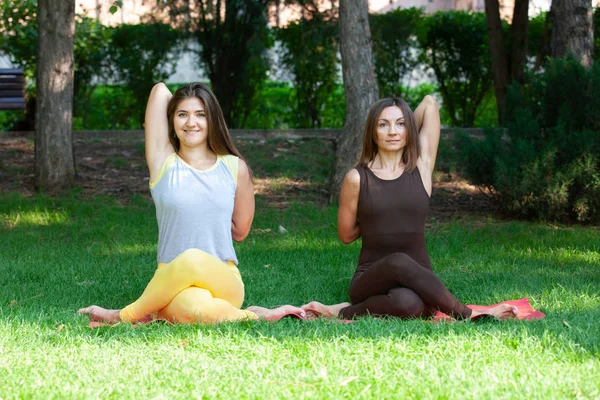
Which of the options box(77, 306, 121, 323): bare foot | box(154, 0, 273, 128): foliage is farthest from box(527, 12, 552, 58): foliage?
box(77, 306, 121, 323): bare foot

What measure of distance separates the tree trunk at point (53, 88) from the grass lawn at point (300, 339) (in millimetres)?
2116

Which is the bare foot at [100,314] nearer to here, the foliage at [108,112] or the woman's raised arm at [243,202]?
the woman's raised arm at [243,202]

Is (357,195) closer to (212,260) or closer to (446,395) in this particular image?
(212,260)

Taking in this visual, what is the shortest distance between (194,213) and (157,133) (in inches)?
22.3

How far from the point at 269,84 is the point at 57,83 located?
535 centimetres

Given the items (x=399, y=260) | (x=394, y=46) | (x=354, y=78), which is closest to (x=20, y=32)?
(x=394, y=46)

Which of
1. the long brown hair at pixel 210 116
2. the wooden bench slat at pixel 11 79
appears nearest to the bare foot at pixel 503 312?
the long brown hair at pixel 210 116

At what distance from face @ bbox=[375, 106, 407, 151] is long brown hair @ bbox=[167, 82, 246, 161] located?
914 mm

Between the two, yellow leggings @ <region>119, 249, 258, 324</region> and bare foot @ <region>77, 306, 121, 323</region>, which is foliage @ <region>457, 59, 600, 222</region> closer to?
yellow leggings @ <region>119, 249, 258, 324</region>

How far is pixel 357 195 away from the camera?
17.2 feet

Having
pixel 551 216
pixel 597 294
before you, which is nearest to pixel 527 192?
pixel 551 216

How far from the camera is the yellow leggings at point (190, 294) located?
4555 mm

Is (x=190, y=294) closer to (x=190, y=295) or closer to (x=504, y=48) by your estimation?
(x=190, y=295)

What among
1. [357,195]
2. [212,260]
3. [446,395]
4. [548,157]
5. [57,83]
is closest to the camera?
[446,395]
